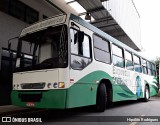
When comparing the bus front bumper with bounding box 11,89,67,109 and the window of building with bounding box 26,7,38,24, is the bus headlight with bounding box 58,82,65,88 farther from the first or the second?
the window of building with bounding box 26,7,38,24

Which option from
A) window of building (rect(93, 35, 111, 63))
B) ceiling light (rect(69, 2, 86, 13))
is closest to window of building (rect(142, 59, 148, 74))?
ceiling light (rect(69, 2, 86, 13))

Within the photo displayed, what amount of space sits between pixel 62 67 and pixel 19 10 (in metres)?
7.12

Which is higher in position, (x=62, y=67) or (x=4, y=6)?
(x=4, y=6)

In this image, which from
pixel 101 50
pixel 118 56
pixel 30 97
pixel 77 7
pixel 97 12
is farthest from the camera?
pixel 97 12

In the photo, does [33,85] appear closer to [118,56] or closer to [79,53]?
[79,53]

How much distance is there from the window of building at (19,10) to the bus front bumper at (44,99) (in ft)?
19.4

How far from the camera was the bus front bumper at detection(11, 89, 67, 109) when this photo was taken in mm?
6016

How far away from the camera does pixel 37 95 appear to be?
21.1ft

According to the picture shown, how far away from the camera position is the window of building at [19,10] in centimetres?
1121

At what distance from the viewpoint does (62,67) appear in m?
6.23

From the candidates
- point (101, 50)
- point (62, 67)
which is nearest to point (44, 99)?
point (62, 67)

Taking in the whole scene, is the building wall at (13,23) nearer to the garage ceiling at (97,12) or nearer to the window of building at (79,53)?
the garage ceiling at (97,12)

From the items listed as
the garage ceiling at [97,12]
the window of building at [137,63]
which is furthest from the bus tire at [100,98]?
the garage ceiling at [97,12]

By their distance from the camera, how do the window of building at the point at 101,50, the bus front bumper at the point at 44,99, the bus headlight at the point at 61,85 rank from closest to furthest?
the bus front bumper at the point at 44,99 → the bus headlight at the point at 61,85 → the window of building at the point at 101,50
